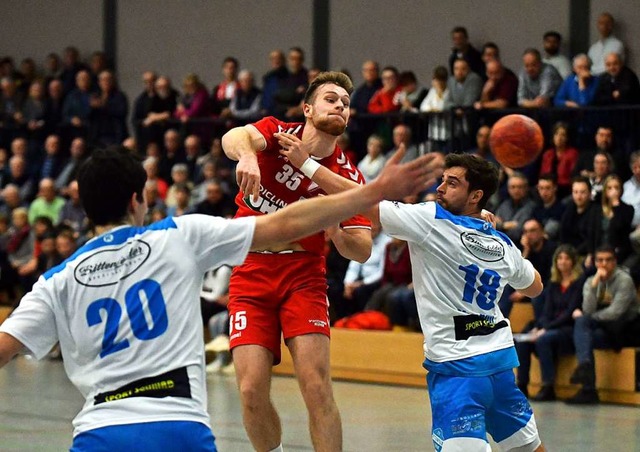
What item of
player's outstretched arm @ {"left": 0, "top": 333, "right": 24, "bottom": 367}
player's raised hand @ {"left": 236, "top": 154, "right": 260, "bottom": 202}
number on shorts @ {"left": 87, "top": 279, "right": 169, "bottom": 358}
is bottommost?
player's outstretched arm @ {"left": 0, "top": 333, "right": 24, "bottom": 367}

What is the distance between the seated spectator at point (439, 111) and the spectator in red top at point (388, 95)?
55 centimetres

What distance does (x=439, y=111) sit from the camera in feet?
47.5

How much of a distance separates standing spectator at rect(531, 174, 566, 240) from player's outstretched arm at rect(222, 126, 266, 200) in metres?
7.01

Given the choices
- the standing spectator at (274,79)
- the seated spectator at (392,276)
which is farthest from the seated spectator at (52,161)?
the seated spectator at (392,276)

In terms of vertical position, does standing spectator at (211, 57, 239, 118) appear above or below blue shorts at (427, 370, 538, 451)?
above

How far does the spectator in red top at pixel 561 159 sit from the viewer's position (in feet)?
43.3

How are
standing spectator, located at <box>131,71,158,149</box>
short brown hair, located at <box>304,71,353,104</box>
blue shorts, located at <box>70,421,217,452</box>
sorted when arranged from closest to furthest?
1. blue shorts, located at <box>70,421,217,452</box>
2. short brown hair, located at <box>304,71,353,104</box>
3. standing spectator, located at <box>131,71,158,149</box>

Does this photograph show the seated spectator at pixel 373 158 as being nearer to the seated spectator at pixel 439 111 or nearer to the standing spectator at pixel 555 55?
the seated spectator at pixel 439 111

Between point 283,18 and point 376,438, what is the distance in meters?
10.5

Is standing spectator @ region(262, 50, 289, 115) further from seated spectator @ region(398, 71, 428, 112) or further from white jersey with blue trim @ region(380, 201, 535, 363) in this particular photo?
white jersey with blue trim @ region(380, 201, 535, 363)

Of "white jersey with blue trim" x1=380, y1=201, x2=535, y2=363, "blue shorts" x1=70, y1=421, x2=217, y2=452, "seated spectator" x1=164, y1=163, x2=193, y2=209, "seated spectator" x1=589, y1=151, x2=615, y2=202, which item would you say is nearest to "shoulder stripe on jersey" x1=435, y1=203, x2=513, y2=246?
"white jersey with blue trim" x1=380, y1=201, x2=535, y2=363

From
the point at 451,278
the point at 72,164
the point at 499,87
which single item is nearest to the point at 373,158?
the point at 499,87

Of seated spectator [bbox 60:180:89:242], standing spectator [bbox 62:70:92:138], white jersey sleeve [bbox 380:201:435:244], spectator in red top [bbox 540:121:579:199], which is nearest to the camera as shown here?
white jersey sleeve [bbox 380:201:435:244]

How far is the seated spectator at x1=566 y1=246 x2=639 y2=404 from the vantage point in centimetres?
1123
